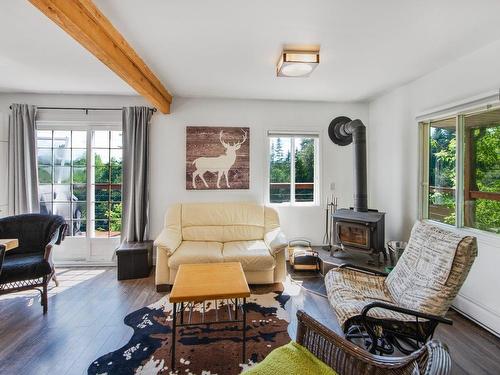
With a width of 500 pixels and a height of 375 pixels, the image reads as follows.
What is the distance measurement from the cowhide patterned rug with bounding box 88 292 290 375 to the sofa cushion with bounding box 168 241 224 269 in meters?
0.48

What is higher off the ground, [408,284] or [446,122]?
[446,122]

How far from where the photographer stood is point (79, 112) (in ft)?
12.8

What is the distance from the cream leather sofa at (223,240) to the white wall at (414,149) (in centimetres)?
165

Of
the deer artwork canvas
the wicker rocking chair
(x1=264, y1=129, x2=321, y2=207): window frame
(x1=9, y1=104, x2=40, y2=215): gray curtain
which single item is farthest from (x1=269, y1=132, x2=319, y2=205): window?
(x1=9, y1=104, x2=40, y2=215): gray curtain

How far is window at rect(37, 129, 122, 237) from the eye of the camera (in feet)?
12.9

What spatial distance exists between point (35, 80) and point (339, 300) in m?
4.16

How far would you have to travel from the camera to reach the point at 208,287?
82.3 inches

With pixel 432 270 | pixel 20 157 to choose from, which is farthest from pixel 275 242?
pixel 20 157

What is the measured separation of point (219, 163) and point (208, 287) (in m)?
2.29

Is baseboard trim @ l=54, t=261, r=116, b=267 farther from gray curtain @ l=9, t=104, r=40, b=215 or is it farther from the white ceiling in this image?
the white ceiling

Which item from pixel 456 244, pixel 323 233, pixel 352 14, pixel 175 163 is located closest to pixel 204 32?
pixel 352 14

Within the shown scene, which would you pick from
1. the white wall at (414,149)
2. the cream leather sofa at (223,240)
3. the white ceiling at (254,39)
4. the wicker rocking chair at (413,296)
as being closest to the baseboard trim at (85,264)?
the cream leather sofa at (223,240)

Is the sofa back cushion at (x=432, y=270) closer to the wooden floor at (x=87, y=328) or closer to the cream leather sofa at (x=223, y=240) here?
the wooden floor at (x=87, y=328)

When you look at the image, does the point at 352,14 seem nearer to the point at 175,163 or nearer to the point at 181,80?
the point at 181,80
